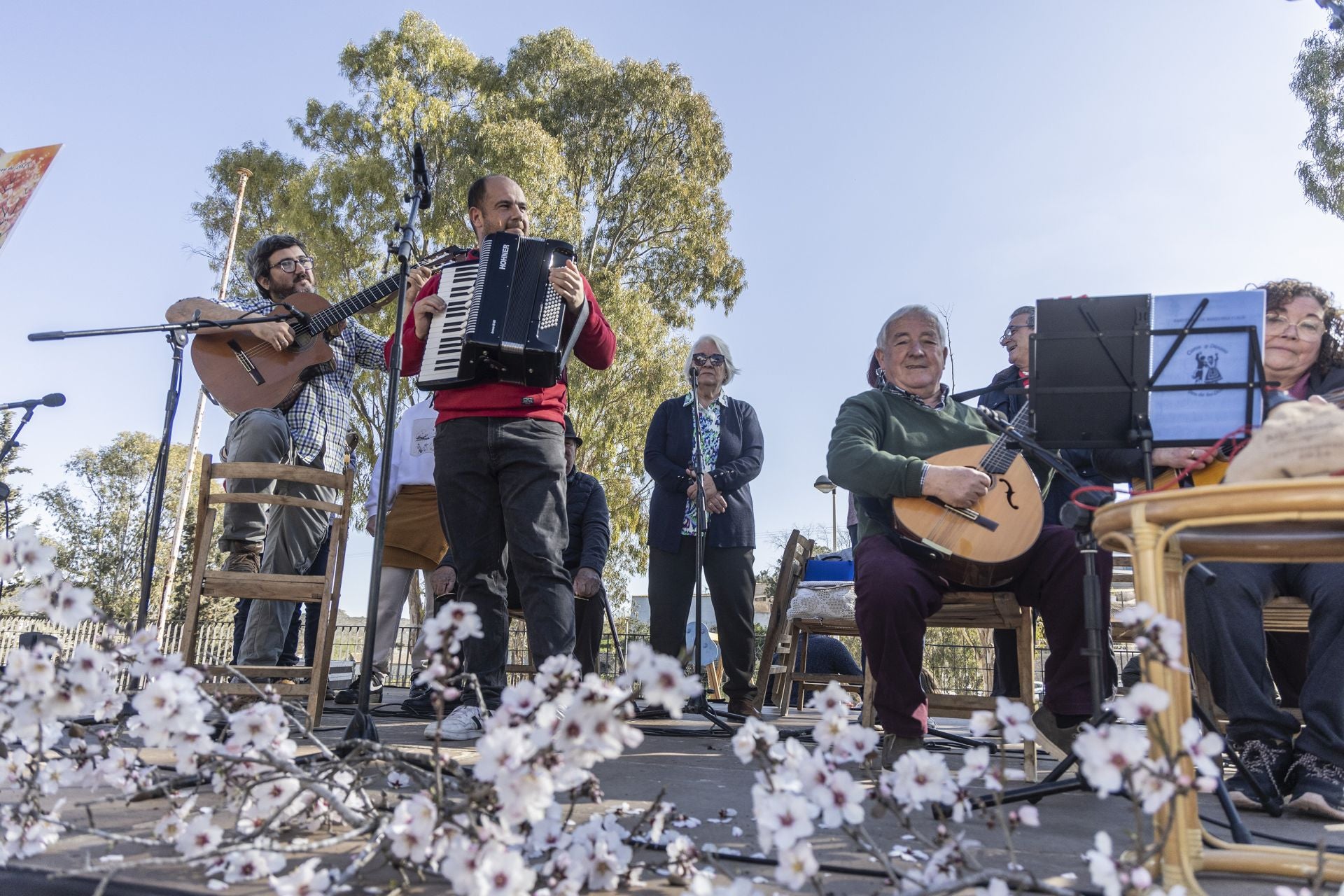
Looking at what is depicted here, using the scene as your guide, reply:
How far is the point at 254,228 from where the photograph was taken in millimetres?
14695

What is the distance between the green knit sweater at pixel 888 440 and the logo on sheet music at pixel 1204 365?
33.7 inches

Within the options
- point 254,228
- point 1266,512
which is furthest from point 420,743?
point 254,228

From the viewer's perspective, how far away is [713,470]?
4809 millimetres

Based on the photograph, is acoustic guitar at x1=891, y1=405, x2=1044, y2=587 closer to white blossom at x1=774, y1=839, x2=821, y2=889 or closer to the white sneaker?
the white sneaker

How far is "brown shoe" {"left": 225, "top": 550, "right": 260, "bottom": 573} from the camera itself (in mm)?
4152

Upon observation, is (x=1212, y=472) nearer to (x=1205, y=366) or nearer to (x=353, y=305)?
(x=1205, y=366)

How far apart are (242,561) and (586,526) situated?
173 centimetres

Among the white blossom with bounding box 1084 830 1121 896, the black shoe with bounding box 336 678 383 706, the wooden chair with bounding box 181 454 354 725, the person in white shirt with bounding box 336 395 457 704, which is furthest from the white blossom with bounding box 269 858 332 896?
the person in white shirt with bounding box 336 395 457 704

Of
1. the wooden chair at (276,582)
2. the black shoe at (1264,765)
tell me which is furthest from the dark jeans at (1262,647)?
the wooden chair at (276,582)

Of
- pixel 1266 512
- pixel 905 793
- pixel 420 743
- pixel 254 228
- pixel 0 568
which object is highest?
pixel 254 228

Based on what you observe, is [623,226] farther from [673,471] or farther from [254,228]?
[673,471]

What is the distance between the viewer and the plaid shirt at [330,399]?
425 cm

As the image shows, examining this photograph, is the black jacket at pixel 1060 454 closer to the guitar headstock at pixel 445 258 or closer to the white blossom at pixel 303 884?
the guitar headstock at pixel 445 258

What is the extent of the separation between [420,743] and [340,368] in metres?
2.12
